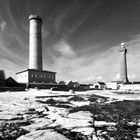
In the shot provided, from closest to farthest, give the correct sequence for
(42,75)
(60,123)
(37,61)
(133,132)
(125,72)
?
(133,132) < (60,123) < (42,75) < (37,61) < (125,72)

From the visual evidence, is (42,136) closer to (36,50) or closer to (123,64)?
(36,50)

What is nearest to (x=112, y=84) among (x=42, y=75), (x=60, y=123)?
(x=42, y=75)

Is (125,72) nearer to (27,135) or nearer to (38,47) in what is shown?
(38,47)

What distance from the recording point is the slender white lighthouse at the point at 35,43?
60906 millimetres

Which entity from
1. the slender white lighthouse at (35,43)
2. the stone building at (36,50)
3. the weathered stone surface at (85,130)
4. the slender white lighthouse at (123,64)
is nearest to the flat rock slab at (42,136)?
the weathered stone surface at (85,130)

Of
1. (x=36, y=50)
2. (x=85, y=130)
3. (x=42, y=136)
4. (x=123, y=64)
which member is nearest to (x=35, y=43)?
(x=36, y=50)

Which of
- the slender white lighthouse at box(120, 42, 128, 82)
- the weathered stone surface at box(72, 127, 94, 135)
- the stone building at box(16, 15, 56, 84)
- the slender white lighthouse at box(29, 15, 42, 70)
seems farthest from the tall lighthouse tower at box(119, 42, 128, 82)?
the weathered stone surface at box(72, 127, 94, 135)

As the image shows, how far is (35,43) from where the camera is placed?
6128 cm

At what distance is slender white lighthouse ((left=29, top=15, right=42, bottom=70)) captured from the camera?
60.9 metres

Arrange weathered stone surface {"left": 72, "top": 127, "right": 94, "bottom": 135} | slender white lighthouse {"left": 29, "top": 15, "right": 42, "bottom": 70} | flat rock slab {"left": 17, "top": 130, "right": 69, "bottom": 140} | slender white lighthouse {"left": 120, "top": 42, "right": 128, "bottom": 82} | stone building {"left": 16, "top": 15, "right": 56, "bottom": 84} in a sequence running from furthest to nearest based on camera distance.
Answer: slender white lighthouse {"left": 120, "top": 42, "right": 128, "bottom": 82}
slender white lighthouse {"left": 29, "top": 15, "right": 42, "bottom": 70}
stone building {"left": 16, "top": 15, "right": 56, "bottom": 84}
weathered stone surface {"left": 72, "top": 127, "right": 94, "bottom": 135}
flat rock slab {"left": 17, "top": 130, "right": 69, "bottom": 140}

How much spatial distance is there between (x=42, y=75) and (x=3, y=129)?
2031 inches

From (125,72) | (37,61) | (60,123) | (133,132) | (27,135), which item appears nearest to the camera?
(27,135)

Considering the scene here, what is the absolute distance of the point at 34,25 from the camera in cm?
6262

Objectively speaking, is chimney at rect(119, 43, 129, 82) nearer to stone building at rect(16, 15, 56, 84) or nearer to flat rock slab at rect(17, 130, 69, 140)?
stone building at rect(16, 15, 56, 84)
